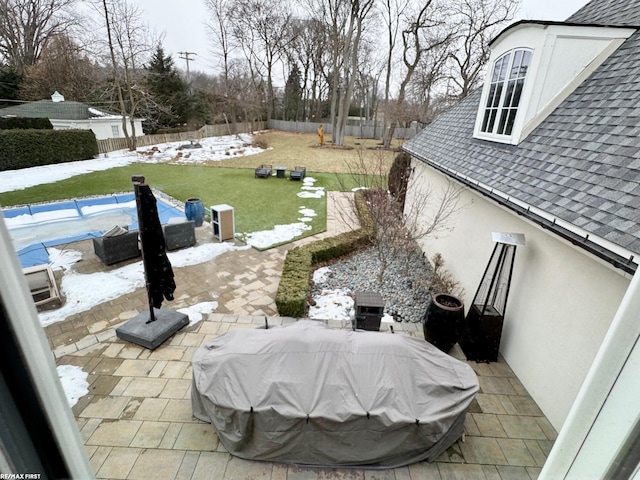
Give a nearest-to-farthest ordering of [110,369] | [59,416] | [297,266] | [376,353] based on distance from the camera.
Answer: [59,416], [376,353], [110,369], [297,266]

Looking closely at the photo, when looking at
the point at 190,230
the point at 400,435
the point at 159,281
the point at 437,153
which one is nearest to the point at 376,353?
the point at 400,435

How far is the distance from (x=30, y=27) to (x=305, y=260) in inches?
1302

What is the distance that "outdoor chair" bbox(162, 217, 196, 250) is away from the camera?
27.2 feet

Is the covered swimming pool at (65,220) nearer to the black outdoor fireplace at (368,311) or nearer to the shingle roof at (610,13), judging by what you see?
the black outdoor fireplace at (368,311)

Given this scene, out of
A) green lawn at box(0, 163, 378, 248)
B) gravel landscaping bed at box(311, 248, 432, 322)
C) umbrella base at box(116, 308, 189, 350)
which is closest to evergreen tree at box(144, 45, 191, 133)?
green lawn at box(0, 163, 378, 248)

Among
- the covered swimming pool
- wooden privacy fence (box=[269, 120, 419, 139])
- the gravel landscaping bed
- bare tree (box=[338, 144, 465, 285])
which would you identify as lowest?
the gravel landscaping bed

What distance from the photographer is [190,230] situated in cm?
872

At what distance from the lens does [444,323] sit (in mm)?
5109

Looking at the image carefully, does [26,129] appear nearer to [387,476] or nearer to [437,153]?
[437,153]

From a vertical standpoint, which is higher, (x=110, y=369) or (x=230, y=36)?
(x=230, y=36)

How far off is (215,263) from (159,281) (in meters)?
3.06

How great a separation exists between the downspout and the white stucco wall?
10.8 ft

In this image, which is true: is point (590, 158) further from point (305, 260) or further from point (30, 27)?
point (30, 27)

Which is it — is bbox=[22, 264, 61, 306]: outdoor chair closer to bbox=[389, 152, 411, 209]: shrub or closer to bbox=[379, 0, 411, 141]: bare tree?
bbox=[389, 152, 411, 209]: shrub
